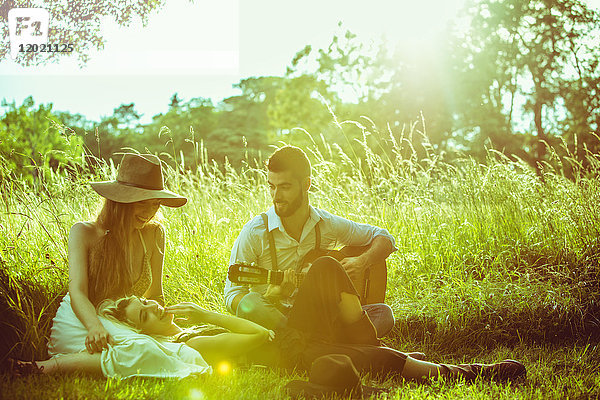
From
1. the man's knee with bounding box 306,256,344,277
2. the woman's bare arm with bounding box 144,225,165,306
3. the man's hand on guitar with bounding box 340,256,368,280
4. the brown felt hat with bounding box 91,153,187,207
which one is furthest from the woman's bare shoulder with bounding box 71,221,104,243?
the man's hand on guitar with bounding box 340,256,368,280

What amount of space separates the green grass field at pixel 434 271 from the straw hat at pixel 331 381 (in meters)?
0.16

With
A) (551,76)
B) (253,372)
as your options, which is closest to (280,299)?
(253,372)

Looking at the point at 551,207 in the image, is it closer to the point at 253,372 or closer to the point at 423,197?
the point at 423,197

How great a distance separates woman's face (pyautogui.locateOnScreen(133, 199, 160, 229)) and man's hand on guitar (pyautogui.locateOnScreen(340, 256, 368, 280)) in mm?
1305

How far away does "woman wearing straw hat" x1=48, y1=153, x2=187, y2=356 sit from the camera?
10.6 feet

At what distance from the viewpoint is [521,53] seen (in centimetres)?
2280

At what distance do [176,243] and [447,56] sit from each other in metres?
21.1

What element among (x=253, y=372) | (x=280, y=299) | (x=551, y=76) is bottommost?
(x=253, y=372)

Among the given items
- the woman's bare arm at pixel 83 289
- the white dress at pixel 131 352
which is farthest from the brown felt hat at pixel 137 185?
the white dress at pixel 131 352

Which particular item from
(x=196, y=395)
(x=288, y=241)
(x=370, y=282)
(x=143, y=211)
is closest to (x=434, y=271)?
(x=370, y=282)

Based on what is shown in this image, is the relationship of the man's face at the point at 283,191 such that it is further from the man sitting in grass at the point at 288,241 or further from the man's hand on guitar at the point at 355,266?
the man's hand on guitar at the point at 355,266

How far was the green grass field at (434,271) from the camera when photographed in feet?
10.4

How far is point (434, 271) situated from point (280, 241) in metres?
1.75

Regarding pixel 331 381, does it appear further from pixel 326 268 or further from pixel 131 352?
pixel 131 352
